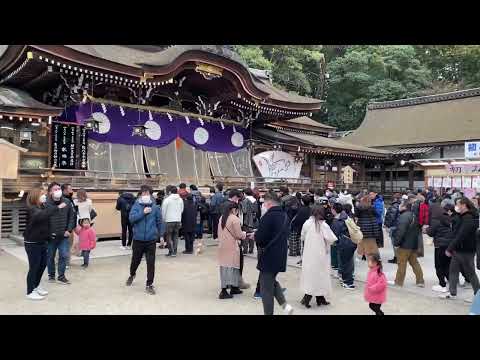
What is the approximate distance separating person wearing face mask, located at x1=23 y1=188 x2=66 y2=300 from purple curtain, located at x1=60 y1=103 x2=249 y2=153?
827 centimetres

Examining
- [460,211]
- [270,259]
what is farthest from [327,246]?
[460,211]

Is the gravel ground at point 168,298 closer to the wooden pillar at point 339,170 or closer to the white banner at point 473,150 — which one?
the white banner at point 473,150

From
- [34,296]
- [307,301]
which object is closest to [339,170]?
[307,301]

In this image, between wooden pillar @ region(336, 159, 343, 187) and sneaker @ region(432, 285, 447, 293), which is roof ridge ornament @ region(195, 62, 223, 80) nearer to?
wooden pillar @ region(336, 159, 343, 187)

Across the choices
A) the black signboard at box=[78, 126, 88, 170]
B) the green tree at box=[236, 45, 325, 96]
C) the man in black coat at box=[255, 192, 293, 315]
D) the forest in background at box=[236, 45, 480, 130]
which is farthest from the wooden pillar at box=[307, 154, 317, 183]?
the man in black coat at box=[255, 192, 293, 315]

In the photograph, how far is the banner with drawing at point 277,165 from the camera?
1815 centimetres

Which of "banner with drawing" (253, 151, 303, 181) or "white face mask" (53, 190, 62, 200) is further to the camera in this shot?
"banner with drawing" (253, 151, 303, 181)

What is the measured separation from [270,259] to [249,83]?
464 inches

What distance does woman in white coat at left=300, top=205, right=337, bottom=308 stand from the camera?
5.56 meters

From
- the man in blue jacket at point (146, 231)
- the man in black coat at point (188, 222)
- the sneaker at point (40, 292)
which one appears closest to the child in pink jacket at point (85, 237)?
the sneaker at point (40, 292)

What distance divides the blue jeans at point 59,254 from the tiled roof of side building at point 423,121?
69.8ft

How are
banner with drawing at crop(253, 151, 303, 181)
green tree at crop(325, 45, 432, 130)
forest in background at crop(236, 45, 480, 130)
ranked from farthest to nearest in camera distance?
green tree at crop(325, 45, 432, 130)
forest in background at crop(236, 45, 480, 130)
banner with drawing at crop(253, 151, 303, 181)

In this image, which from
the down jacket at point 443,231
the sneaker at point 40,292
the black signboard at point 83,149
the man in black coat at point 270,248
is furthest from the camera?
the black signboard at point 83,149

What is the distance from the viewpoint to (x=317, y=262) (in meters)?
5.59
